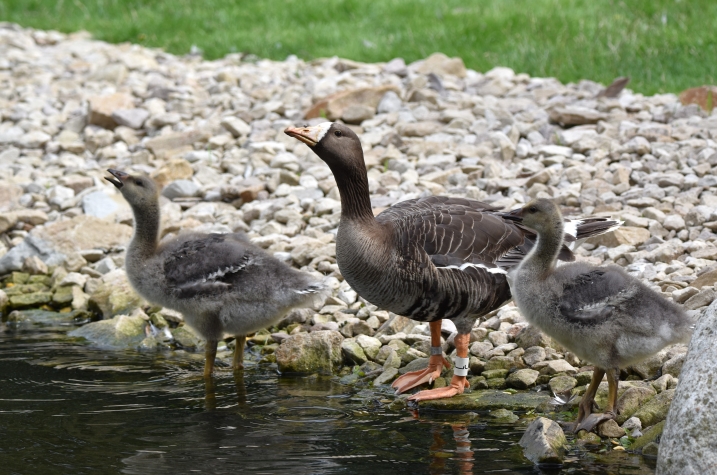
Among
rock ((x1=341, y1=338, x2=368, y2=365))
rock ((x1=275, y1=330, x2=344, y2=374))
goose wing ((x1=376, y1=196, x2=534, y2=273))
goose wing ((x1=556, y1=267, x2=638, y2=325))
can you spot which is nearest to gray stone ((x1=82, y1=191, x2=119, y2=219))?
rock ((x1=275, y1=330, x2=344, y2=374))

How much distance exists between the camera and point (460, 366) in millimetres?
7164

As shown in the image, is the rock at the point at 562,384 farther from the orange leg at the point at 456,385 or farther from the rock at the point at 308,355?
the rock at the point at 308,355

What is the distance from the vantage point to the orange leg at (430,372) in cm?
727

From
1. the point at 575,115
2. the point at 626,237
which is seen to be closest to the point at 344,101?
the point at 575,115

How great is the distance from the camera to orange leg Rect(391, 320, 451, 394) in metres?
7.27

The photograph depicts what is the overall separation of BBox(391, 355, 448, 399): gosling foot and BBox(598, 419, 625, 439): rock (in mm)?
1588

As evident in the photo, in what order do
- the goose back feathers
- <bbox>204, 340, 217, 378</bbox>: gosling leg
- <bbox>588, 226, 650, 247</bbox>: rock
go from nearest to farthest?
the goose back feathers, <bbox>204, 340, 217, 378</bbox>: gosling leg, <bbox>588, 226, 650, 247</bbox>: rock

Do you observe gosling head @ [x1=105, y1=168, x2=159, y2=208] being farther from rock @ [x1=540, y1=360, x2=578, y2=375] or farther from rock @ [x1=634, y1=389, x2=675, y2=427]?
rock @ [x1=634, y1=389, x2=675, y2=427]

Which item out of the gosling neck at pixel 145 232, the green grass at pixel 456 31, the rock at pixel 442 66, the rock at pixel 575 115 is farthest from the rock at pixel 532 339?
the rock at pixel 442 66

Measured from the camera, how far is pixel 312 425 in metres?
6.56

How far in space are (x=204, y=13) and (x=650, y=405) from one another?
14868 mm

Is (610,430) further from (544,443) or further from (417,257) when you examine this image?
(417,257)

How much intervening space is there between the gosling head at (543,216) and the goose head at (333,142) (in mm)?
1338

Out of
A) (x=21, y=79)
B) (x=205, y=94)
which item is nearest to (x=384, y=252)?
(x=205, y=94)
